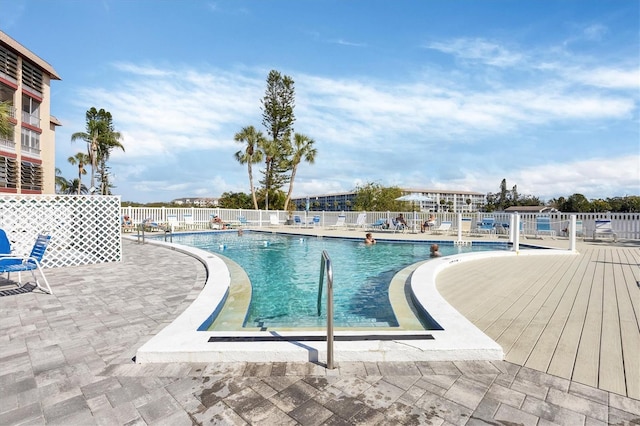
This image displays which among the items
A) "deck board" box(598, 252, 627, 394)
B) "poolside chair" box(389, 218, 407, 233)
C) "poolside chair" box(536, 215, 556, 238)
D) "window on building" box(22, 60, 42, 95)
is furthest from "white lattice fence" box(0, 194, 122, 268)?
"window on building" box(22, 60, 42, 95)

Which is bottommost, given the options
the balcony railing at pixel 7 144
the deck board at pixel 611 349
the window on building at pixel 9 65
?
the deck board at pixel 611 349

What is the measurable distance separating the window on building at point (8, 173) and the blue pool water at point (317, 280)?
51.9 ft

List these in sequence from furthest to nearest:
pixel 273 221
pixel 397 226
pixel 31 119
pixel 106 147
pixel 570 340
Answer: pixel 106 147
pixel 273 221
pixel 31 119
pixel 397 226
pixel 570 340

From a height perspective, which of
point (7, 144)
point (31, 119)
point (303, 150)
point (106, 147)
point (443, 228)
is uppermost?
point (31, 119)

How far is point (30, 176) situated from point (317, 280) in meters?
23.3

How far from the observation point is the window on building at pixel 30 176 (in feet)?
63.2

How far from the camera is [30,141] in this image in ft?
65.8

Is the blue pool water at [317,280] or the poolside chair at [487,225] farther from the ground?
the poolside chair at [487,225]

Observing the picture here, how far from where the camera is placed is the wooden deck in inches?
82.0

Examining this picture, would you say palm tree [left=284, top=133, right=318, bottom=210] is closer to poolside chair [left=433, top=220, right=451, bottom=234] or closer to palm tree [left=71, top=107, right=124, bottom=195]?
poolside chair [left=433, top=220, right=451, bottom=234]

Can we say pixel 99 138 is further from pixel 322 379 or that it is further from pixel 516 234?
pixel 322 379

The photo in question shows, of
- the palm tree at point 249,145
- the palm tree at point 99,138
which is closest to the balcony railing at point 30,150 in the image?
the palm tree at point 99,138

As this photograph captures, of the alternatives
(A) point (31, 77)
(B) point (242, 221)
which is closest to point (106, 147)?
(A) point (31, 77)

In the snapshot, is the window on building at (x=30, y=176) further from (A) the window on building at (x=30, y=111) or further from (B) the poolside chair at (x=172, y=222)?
(B) the poolside chair at (x=172, y=222)
